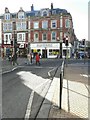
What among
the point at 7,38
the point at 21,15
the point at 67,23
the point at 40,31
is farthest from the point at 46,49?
the point at 21,15

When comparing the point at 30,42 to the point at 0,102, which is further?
the point at 30,42

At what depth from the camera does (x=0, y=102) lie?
958 centimetres

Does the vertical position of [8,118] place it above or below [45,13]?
below

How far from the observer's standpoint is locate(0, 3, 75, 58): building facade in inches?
2766

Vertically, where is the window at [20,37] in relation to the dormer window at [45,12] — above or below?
below

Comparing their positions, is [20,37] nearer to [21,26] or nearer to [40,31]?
[21,26]

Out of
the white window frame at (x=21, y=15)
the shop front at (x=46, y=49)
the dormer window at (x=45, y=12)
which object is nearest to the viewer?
the shop front at (x=46, y=49)

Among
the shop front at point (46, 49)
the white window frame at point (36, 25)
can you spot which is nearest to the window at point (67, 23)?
the shop front at point (46, 49)

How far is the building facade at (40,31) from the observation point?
70.2 metres

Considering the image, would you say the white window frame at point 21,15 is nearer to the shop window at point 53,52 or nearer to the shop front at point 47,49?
the shop front at point 47,49

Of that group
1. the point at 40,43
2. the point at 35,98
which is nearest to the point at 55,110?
the point at 35,98

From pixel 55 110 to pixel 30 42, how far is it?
6462cm

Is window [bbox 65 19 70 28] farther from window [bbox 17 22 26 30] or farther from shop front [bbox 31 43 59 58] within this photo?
window [bbox 17 22 26 30]

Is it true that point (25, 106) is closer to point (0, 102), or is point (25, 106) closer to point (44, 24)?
point (0, 102)
